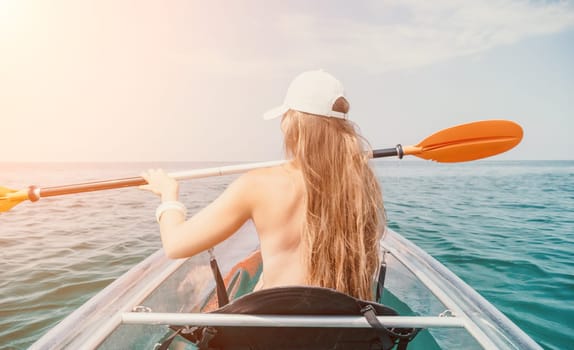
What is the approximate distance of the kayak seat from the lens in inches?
51.1

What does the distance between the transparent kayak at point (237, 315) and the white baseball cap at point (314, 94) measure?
82 centimetres

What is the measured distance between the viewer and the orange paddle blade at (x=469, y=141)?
2973mm

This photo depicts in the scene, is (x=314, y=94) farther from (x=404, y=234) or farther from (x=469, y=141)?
(x=404, y=234)

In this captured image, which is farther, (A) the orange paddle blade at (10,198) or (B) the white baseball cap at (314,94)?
(A) the orange paddle blade at (10,198)

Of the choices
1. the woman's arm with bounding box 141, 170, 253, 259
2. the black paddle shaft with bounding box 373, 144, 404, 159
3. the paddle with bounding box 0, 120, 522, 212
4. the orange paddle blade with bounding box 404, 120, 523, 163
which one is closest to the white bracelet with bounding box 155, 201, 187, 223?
the woman's arm with bounding box 141, 170, 253, 259

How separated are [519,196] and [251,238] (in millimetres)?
13327

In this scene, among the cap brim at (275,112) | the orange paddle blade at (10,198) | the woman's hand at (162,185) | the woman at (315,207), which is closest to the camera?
the woman at (315,207)

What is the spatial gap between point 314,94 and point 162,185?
91cm

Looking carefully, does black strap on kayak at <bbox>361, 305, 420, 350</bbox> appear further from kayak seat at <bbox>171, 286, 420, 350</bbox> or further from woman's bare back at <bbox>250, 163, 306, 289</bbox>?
woman's bare back at <bbox>250, 163, 306, 289</bbox>

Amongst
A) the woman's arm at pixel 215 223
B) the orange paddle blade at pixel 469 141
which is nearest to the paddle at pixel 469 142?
the orange paddle blade at pixel 469 141

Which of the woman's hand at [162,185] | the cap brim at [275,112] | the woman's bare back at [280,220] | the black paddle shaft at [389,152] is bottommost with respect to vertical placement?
the woman's bare back at [280,220]

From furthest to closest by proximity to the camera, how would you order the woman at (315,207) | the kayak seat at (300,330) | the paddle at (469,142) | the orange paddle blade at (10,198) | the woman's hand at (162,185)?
the paddle at (469,142), the orange paddle blade at (10,198), the woman's hand at (162,185), the woman at (315,207), the kayak seat at (300,330)

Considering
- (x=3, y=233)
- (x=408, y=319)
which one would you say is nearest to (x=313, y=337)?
(x=408, y=319)

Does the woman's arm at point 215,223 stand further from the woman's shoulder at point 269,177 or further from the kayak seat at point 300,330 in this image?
the kayak seat at point 300,330
